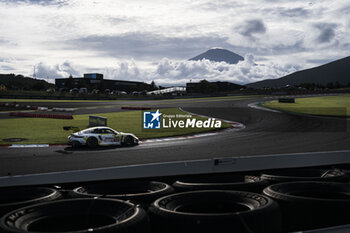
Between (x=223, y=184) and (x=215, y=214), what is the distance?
1.37 metres

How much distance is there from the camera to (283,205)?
3.31 m

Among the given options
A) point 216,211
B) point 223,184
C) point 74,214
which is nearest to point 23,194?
point 74,214

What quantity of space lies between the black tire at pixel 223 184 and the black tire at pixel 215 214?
0.52 meters

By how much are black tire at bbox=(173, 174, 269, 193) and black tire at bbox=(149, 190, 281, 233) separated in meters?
0.52

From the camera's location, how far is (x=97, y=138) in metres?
18.3

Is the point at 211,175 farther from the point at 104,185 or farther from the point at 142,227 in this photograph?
the point at 142,227

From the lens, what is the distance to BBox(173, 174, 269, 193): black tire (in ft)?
13.0

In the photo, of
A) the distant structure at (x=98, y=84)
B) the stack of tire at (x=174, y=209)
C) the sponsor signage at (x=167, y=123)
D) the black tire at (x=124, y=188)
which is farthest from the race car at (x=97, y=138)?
the distant structure at (x=98, y=84)

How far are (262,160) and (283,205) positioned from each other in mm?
1546

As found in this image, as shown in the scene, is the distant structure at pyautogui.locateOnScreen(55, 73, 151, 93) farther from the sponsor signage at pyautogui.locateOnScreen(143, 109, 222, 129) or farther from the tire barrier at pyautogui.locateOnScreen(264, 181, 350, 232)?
the tire barrier at pyautogui.locateOnScreen(264, 181, 350, 232)

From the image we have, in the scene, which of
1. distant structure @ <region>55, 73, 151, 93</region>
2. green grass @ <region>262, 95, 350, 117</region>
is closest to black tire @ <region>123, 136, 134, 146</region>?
green grass @ <region>262, 95, 350, 117</region>

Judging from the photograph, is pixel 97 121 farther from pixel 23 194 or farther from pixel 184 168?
pixel 23 194

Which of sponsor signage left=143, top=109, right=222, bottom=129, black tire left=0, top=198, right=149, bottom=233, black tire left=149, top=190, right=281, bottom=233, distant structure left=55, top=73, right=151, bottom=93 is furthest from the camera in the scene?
distant structure left=55, top=73, right=151, bottom=93

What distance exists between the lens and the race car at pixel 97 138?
18.1m
